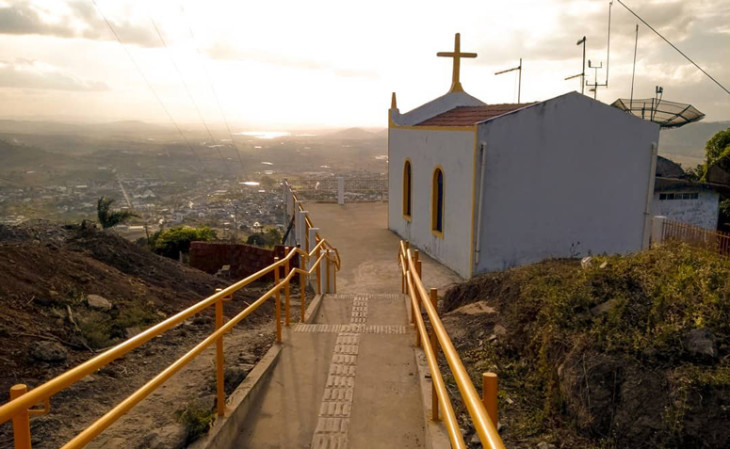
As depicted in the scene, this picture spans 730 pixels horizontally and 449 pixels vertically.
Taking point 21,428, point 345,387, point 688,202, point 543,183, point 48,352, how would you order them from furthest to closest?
point 688,202 → point 543,183 → point 48,352 → point 345,387 → point 21,428

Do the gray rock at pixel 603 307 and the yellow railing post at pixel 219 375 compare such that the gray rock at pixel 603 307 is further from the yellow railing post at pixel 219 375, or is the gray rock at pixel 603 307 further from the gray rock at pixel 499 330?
the yellow railing post at pixel 219 375

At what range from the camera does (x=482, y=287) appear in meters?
7.81

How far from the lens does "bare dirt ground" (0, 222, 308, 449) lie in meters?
3.82

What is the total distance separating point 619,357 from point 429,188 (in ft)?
32.8

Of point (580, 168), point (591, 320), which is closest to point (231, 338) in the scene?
point (591, 320)

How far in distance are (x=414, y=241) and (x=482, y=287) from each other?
7.65m

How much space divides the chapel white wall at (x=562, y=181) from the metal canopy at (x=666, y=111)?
9.67 meters

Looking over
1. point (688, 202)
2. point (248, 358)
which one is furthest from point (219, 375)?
point (688, 202)

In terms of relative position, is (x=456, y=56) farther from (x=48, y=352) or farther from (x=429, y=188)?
(x=48, y=352)

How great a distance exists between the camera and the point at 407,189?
643 inches

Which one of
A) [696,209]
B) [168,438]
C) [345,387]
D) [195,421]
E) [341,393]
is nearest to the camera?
[168,438]

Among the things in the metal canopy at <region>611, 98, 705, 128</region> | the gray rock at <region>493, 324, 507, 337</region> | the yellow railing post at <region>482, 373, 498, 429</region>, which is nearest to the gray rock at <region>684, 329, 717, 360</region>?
the gray rock at <region>493, 324, 507, 337</region>

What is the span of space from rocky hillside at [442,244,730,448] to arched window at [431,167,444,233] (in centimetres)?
745

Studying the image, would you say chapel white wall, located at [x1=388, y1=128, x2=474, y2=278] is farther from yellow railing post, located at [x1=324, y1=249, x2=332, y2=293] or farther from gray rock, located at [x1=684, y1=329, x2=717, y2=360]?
gray rock, located at [x1=684, y1=329, x2=717, y2=360]
